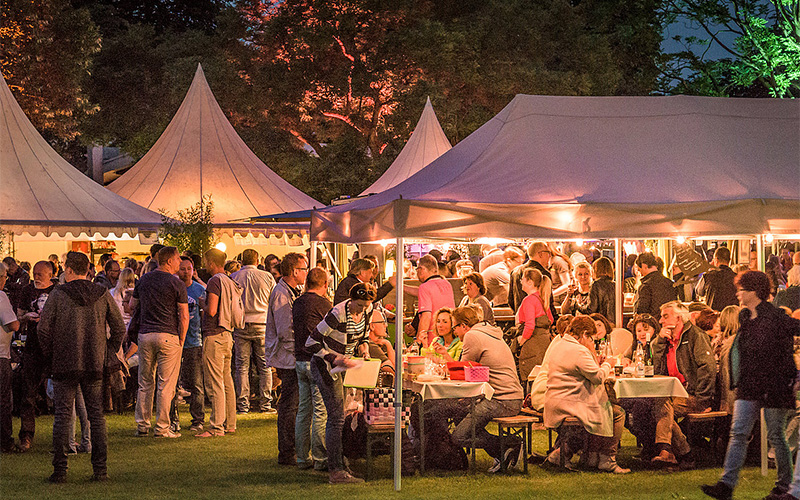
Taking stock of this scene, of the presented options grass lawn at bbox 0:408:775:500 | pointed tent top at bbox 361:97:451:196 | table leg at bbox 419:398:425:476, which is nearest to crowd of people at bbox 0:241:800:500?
table leg at bbox 419:398:425:476

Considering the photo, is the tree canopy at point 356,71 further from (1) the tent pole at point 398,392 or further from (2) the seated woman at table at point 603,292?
(1) the tent pole at point 398,392

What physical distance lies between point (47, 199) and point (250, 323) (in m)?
6.85

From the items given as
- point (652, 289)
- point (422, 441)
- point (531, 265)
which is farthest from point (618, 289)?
point (422, 441)

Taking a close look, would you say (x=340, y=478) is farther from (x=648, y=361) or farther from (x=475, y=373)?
(x=648, y=361)

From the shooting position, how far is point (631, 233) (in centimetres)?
729

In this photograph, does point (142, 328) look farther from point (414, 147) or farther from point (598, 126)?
point (414, 147)

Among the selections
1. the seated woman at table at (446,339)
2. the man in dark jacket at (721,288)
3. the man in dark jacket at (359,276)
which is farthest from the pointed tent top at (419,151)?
the seated woman at table at (446,339)

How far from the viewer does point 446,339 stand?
8.87 metres

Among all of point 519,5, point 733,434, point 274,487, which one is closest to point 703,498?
point 733,434

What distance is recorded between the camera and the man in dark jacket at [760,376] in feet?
20.8

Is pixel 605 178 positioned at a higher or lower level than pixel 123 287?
higher

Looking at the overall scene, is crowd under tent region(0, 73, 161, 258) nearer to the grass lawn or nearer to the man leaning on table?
the grass lawn

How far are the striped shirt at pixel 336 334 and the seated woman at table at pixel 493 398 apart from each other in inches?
44.3

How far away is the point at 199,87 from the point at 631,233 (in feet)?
51.0
